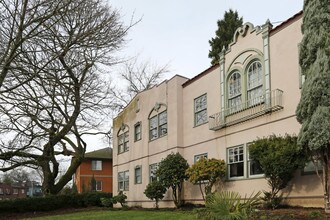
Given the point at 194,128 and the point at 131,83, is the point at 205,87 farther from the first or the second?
the point at 131,83

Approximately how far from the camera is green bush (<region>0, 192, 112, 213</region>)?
102 ft

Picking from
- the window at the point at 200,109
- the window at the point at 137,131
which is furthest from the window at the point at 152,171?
the window at the point at 200,109

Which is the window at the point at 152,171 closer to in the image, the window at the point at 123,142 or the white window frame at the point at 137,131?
the white window frame at the point at 137,131

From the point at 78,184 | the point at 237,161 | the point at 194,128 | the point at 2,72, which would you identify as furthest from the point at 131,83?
the point at 2,72

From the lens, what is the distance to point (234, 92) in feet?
59.8

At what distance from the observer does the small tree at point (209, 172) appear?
1756cm

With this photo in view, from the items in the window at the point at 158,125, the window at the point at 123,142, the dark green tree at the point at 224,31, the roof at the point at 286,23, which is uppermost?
the dark green tree at the point at 224,31

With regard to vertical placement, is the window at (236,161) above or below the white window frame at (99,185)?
above

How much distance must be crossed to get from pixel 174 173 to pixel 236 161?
147 inches

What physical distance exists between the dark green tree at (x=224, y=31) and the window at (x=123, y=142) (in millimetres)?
10530

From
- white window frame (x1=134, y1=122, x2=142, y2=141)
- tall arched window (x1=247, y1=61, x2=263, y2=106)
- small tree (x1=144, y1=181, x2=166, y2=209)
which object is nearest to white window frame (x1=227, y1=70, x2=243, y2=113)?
tall arched window (x1=247, y1=61, x2=263, y2=106)

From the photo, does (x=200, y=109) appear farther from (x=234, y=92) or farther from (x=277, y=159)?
(x=277, y=159)

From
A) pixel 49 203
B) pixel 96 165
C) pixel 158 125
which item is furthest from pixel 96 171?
pixel 158 125

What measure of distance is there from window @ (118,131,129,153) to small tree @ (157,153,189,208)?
939 centimetres
